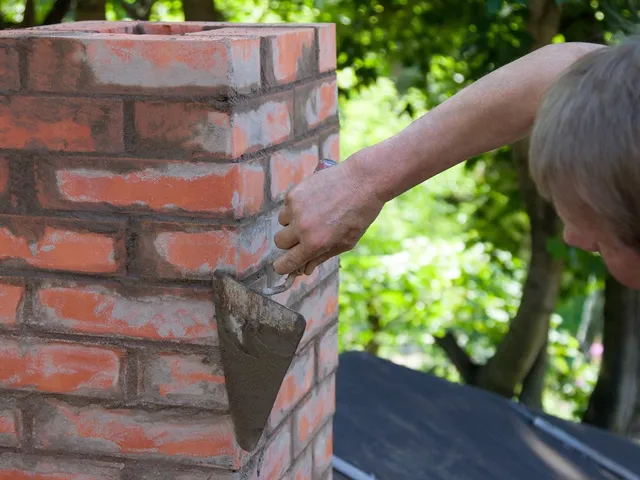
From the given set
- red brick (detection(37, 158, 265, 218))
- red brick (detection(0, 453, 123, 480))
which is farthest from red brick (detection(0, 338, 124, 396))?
red brick (detection(37, 158, 265, 218))

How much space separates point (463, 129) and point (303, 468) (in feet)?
2.51

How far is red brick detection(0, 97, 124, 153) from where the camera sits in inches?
55.7

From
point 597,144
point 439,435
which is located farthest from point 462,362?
point 597,144

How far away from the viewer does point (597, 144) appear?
3.27ft

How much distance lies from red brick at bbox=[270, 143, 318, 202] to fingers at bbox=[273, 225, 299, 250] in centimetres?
7

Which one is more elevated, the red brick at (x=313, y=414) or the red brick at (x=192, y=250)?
the red brick at (x=192, y=250)

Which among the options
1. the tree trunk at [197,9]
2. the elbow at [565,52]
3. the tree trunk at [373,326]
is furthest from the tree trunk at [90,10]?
the tree trunk at [373,326]

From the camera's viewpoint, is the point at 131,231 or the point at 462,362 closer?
the point at 131,231

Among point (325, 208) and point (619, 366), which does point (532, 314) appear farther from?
point (325, 208)

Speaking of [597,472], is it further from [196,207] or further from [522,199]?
[522,199]

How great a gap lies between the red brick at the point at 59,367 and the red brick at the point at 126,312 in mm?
35

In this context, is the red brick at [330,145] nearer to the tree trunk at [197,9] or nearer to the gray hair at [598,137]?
the gray hair at [598,137]

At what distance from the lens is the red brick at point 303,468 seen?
176 centimetres

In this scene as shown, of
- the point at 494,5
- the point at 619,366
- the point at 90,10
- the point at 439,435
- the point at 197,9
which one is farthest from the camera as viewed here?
the point at 619,366
